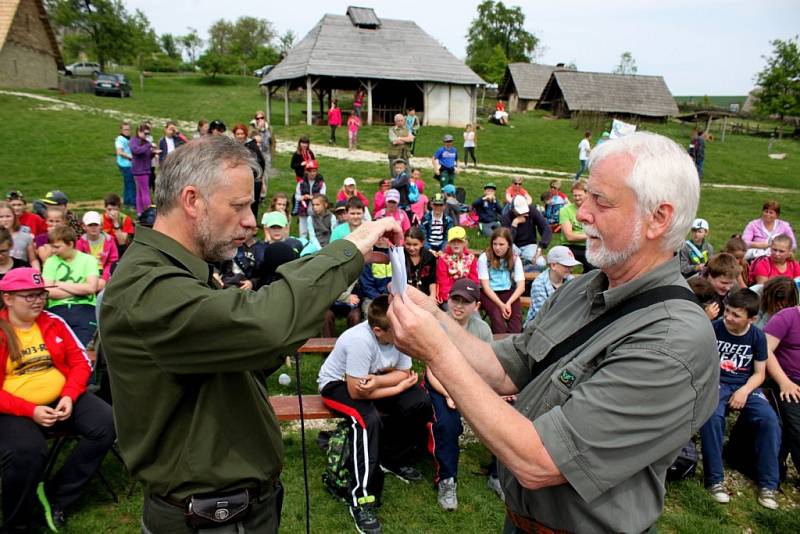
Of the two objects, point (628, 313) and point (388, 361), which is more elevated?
point (628, 313)

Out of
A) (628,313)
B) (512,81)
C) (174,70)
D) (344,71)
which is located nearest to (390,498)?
(628,313)

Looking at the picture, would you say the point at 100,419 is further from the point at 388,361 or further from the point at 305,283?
the point at 305,283

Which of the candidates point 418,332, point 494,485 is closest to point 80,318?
point 494,485

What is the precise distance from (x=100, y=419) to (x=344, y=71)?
90.9 feet

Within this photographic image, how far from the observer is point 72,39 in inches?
2108

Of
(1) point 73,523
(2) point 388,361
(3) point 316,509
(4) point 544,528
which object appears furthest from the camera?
(2) point 388,361

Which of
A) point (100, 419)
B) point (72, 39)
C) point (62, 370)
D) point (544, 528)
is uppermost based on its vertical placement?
point (72, 39)

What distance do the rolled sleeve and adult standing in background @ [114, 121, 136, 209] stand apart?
13303mm

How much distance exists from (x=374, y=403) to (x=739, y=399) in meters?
3.48

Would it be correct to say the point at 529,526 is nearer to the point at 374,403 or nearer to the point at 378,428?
the point at 378,428

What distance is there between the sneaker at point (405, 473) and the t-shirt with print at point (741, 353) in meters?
3.04

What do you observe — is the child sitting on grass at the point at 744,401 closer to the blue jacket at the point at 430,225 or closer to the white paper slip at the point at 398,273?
the white paper slip at the point at 398,273

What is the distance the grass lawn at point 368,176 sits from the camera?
4.61 m

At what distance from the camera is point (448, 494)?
188 inches
